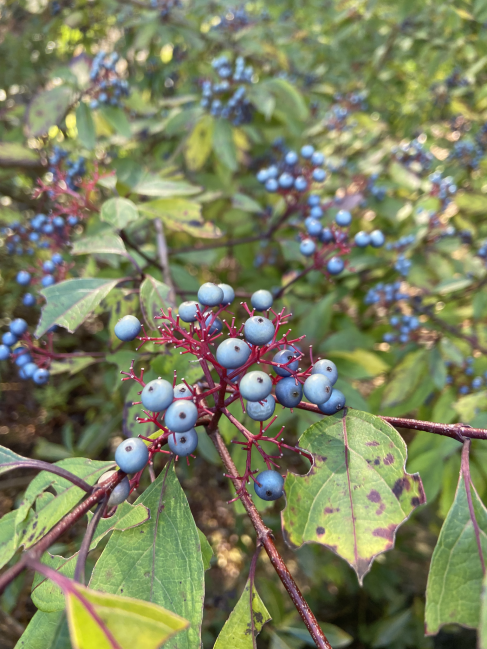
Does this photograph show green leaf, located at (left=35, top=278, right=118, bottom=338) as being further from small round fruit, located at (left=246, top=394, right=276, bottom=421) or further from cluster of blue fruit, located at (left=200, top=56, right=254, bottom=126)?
cluster of blue fruit, located at (left=200, top=56, right=254, bottom=126)

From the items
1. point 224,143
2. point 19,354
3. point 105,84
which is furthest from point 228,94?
point 19,354

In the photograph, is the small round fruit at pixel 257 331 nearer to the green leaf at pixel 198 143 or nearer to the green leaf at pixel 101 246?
the green leaf at pixel 101 246

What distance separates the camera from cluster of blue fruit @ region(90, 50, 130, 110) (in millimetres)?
2783

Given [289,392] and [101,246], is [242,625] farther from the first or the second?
[101,246]

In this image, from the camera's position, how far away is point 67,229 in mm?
2508

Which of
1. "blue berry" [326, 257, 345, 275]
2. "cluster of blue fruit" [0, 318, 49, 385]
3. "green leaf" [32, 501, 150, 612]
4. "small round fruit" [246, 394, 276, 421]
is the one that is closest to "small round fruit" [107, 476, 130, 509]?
"green leaf" [32, 501, 150, 612]

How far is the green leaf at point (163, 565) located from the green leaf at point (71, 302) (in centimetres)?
69

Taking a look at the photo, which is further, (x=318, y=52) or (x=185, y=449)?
(x=318, y=52)

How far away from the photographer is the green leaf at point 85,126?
2.59 metres

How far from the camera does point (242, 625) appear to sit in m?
1.11

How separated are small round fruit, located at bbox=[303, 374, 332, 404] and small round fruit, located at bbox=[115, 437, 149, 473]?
1.38 ft

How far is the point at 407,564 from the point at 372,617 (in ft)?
1.81

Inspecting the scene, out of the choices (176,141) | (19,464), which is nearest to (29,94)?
(176,141)

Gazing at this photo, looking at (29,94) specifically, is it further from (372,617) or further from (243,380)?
(372,617)
